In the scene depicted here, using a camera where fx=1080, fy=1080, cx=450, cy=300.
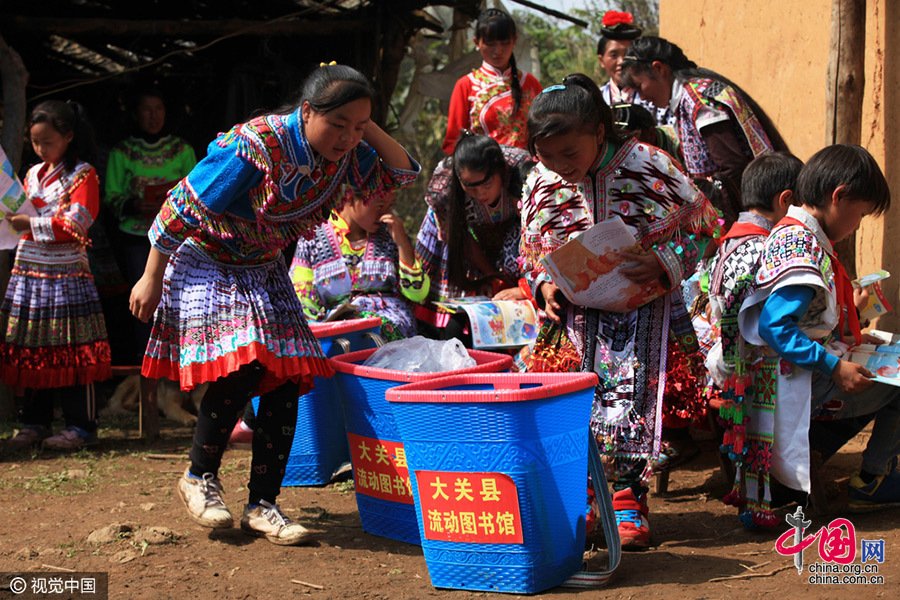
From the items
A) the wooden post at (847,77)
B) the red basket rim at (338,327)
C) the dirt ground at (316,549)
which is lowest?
the dirt ground at (316,549)

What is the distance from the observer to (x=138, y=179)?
25.2 feet

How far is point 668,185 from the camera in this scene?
3.98 metres

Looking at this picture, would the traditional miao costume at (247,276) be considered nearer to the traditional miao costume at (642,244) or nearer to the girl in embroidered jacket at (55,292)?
the traditional miao costume at (642,244)

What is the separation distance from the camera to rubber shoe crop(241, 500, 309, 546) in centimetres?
409

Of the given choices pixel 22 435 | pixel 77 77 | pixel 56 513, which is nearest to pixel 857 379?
pixel 56 513

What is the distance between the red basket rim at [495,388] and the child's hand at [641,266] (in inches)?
21.7

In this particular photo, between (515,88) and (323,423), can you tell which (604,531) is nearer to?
(323,423)

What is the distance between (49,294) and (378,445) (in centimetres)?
318

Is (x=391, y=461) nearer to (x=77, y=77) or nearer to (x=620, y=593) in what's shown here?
(x=620, y=593)

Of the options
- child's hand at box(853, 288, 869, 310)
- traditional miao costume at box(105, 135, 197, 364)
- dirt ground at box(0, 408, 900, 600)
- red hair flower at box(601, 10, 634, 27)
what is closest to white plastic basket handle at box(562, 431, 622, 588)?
dirt ground at box(0, 408, 900, 600)

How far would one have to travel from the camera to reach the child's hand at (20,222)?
6062 mm

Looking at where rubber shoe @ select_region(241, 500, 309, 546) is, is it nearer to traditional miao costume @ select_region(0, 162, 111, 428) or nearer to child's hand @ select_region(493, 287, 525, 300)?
child's hand @ select_region(493, 287, 525, 300)

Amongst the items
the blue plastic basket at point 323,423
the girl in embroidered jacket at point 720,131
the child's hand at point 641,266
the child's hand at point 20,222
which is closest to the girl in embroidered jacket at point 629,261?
the child's hand at point 641,266

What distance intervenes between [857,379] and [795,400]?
0.77ft
